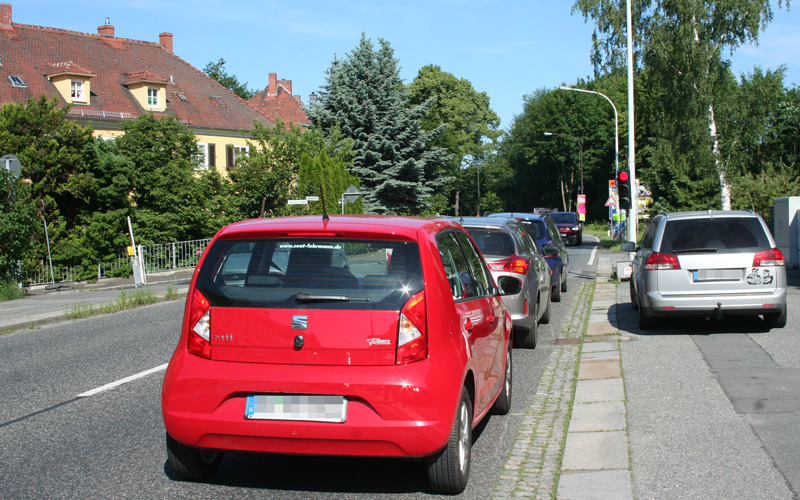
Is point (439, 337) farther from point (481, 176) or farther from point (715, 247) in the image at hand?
point (481, 176)

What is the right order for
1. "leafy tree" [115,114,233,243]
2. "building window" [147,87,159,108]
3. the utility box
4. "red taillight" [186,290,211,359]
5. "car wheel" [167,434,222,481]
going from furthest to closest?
"building window" [147,87,159,108]
"leafy tree" [115,114,233,243]
the utility box
"car wheel" [167,434,222,481]
"red taillight" [186,290,211,359]

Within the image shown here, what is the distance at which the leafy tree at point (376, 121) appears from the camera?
44469 mm

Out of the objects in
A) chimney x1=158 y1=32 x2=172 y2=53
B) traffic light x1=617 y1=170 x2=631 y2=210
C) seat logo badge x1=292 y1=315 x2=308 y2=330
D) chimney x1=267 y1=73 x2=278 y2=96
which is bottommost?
seat logo badge x1=292 y1=315 x2=308 y2=330

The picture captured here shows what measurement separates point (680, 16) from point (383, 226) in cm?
3628

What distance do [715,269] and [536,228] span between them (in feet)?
20.6

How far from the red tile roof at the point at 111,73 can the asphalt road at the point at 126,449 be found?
127 ft

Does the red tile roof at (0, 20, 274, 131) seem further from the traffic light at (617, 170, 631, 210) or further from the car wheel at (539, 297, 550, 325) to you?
the car wheel at (539, 297, 550, 325)

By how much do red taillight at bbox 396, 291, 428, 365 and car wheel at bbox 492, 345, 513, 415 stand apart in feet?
7.61

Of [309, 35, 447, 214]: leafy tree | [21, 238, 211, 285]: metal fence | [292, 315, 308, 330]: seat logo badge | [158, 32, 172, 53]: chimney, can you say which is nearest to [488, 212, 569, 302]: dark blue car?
[292, 315, 308, 330]: seat logo badge

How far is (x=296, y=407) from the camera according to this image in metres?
4.50

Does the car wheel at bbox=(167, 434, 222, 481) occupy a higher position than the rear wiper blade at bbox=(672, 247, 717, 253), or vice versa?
the rear wiper blade at bbox=(672, 247, 717, 253)

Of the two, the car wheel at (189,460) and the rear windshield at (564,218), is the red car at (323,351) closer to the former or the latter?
the car wheel at (189,460)

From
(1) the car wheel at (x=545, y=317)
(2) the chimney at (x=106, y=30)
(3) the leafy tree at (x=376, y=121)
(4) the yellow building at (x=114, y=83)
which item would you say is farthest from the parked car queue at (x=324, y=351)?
(2) the chimney at (x=106, y=30)

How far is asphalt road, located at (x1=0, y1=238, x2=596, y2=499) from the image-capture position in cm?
505
